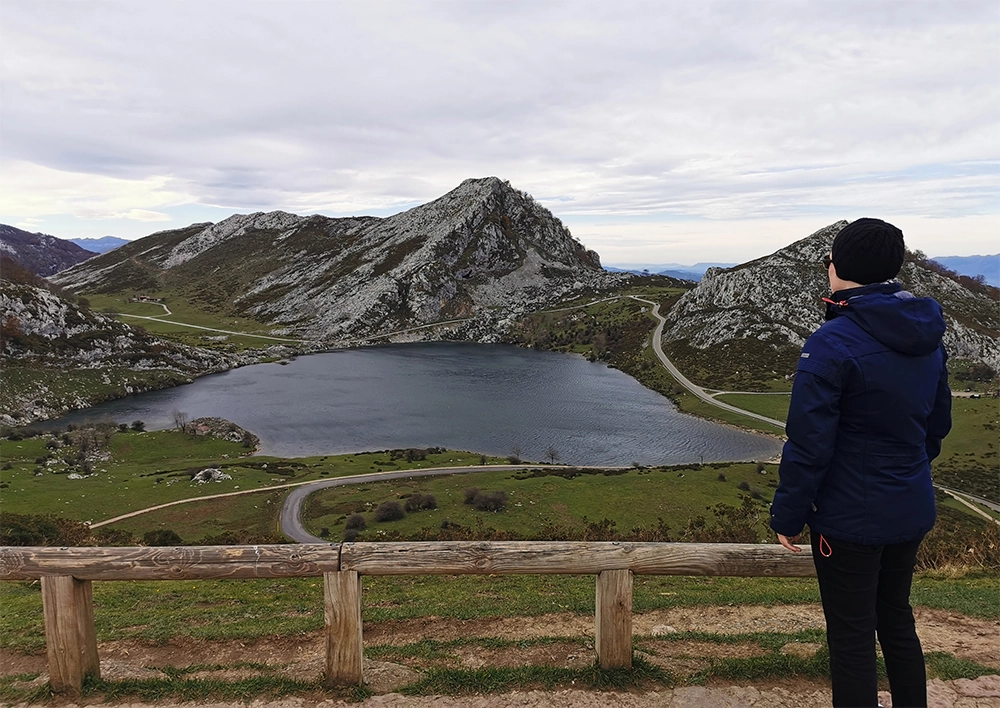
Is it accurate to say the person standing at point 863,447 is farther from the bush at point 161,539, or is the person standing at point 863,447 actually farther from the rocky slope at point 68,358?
the rocky slope at point 68,358

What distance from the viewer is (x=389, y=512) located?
41.5 meters

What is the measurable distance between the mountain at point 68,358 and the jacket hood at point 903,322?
105m

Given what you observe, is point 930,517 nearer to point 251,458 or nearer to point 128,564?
point 128,564

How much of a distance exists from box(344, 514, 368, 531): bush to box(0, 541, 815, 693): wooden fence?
1322 inches

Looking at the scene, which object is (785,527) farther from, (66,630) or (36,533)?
(36,533)

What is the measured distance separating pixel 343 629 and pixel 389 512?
1420 inches

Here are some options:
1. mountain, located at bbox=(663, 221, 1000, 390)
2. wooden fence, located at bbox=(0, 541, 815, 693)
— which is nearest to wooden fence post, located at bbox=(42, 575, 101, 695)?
wooden fence, located at bbox=(0, 541, 815, 693)

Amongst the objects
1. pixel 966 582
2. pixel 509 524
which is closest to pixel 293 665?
pixel 966 582

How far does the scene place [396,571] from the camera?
7.09 metres

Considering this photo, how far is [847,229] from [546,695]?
20.7ft

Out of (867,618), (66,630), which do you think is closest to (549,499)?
(66,630)

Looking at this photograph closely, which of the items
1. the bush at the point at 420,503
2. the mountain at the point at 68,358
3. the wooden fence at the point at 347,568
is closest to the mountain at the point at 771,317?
the bush at the point at 420,503

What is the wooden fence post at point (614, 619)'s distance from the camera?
7.12 metres

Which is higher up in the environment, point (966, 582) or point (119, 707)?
point (119, 707)
